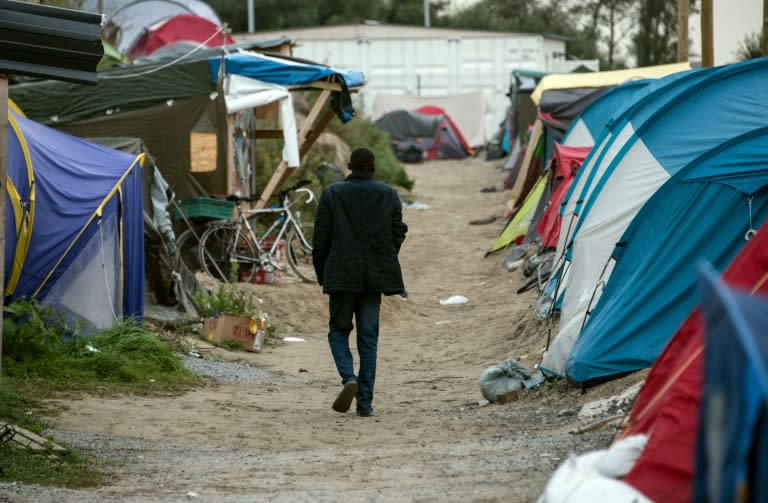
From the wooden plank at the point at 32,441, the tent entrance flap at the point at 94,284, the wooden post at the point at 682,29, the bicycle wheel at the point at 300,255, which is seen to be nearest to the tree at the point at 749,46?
the wooden post at the point at 682,29

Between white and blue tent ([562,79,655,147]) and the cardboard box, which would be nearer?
the cardboard box

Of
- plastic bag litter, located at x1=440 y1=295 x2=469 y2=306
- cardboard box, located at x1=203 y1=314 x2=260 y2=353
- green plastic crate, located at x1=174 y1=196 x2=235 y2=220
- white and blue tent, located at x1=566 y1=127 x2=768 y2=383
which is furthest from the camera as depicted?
plastic bag litter, located at x1=440 y1=295 x2=469 y2=306

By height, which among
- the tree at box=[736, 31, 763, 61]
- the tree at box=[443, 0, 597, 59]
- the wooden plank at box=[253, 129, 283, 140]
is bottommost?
the wooden plank at box=[253, 129, 283, 140]

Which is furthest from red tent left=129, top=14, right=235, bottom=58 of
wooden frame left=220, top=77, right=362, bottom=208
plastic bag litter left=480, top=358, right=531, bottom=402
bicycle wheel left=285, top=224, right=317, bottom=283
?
plastic bag litter left=480, top=358, right=531, bottom=402

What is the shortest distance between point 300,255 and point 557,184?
3.67 meters

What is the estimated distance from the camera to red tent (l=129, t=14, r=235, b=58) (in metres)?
29.9

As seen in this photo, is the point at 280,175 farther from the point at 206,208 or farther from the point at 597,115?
the point at 597,115

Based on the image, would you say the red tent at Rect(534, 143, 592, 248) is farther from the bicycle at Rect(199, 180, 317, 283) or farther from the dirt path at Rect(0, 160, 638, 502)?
the bicycle at Rect(199, 180, 317, 283)

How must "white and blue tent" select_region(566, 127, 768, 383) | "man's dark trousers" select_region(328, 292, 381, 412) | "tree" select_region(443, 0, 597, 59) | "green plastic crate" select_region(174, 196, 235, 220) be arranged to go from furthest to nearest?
"tree" select_region(443, 0, 597, 59) < "green plastic crate" select_region(174, 196, 235, 220) < "man's dark trousers" select_region(328, 292, 381, 412) < "white and blue tent" select_region(566, 127, 768, 383)

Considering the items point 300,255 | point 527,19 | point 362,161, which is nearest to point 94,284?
point 362,161

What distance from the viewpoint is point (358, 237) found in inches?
344

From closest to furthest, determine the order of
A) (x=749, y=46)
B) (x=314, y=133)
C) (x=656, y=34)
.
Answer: (x=314, y=133)
(x=749, y=46)
(x=656, y=34)

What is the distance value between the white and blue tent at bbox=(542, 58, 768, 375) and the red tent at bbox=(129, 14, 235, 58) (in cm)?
2067

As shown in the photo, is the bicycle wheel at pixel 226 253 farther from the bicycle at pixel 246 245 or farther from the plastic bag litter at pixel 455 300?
the plastic bag litter at pixel 455 300
